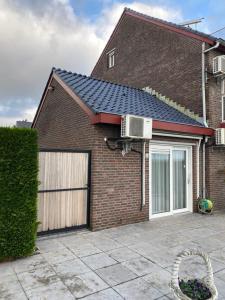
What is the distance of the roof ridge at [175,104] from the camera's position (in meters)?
7.89

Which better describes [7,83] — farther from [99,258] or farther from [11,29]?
[99,258]

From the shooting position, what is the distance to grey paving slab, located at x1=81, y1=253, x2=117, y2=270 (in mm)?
3615

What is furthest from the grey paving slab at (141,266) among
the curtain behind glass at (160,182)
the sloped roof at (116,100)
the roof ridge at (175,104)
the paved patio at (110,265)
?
the roof ridge at (175,104)

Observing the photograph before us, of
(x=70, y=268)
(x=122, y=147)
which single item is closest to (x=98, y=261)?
(x=70, y=268)

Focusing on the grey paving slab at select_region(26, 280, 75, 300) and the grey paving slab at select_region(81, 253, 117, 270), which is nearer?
the grey paving slab at select_region(26, 280, 75, 300)

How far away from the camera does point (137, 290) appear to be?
2.94m

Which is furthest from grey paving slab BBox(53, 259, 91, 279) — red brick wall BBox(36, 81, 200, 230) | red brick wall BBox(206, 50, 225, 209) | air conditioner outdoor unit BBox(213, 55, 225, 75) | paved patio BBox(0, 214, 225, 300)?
air conditioner outdoor unit BBox(213, 55, 225, 75)

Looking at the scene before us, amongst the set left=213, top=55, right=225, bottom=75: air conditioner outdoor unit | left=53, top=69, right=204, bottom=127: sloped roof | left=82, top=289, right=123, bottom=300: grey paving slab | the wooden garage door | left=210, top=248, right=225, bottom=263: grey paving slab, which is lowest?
left=210, top=248, right=225, bottom=263: grey paving slab

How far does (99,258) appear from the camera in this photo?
12.7ft

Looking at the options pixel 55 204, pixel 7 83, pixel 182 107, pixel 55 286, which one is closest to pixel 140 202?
pixel 55 204

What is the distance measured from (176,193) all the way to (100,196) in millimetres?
2854

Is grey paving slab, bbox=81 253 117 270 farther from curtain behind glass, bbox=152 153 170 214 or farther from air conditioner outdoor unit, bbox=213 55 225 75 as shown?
air conditioner outdoor unit, bbox=213 55 225 75

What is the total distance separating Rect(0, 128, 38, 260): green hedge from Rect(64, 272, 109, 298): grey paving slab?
1.14m

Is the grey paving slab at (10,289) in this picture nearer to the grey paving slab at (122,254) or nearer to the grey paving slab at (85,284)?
the grey paving slab at (85,284)
